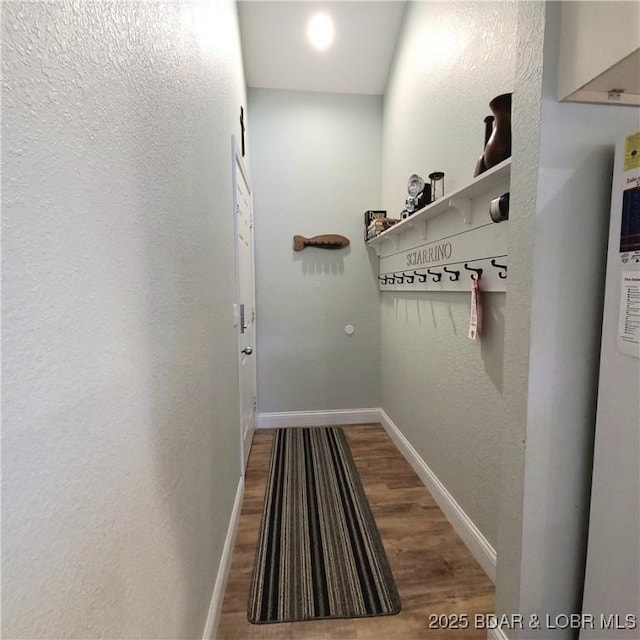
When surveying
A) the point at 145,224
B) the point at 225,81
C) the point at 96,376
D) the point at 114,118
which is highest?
the point at 225,81

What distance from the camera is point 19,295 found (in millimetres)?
359

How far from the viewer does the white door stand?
6.53ft

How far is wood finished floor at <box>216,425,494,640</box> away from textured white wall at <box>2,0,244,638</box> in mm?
409

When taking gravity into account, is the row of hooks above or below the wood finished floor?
above

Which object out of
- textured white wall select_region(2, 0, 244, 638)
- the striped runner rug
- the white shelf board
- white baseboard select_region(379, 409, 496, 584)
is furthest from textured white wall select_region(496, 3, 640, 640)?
textured white wall select_region(2, 0, 244, 638)

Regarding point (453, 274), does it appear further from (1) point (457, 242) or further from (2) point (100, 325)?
(2) point (100, 325)

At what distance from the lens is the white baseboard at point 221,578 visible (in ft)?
3.79

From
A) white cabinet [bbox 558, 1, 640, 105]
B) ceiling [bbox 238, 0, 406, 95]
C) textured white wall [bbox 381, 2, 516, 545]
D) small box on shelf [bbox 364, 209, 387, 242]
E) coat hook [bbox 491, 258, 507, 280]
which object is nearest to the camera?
white cabinet [bbox 558, 1, 640, 105]

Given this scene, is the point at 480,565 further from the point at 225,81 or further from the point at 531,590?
the point at 225,81

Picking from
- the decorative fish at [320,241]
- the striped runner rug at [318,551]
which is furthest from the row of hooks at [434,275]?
the striped runner rug at [318,551]

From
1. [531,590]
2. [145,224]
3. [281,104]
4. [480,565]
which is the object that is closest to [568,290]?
[531,590]

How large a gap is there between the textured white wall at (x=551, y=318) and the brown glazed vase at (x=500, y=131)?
23cm

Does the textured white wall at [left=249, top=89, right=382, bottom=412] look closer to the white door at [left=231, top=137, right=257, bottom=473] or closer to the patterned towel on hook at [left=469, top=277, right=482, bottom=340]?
the white door at [left=231, top=137, right=257, bottom=473]

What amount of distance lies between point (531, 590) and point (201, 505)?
111 cm
